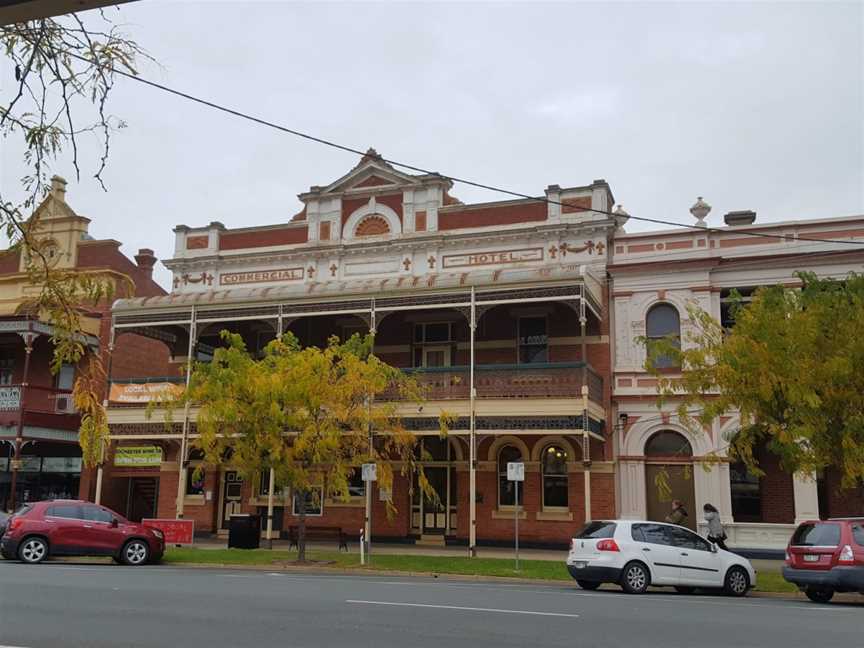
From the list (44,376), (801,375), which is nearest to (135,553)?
(801,375)

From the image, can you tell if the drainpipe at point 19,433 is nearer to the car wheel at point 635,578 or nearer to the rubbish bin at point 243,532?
the rubbish bin at point 243,532

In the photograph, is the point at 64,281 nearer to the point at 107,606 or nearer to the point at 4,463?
the point at 107,606

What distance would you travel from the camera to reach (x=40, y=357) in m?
30.8

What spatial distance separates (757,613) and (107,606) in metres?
8.51

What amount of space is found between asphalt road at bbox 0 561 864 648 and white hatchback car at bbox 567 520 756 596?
444mm

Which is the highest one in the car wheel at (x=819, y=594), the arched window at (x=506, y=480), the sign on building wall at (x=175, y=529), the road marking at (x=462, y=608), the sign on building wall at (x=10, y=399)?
the sign on building wall at (x=10, y=399)

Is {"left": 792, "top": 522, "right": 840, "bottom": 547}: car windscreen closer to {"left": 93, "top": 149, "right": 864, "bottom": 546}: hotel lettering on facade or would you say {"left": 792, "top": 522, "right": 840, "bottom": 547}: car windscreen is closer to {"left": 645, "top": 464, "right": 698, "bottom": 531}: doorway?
{"left": 93, "top": 149, "right": 864, "bottom": 546}: hotel lettering on facade

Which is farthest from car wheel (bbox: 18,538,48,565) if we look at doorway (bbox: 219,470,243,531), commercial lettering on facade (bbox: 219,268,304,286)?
commercial lettering on facade (bbox: 219,268,304,286)

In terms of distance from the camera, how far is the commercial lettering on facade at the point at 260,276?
27578 mm

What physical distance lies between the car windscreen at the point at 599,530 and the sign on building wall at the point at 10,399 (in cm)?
2007

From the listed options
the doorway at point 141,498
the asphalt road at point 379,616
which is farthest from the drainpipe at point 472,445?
the doorway at point 141,498

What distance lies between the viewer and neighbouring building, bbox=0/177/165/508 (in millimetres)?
27469

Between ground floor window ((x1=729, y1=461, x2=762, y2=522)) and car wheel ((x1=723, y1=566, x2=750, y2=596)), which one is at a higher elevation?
ground floor window ((x1=729, y1=461, x2=762, y2=522))

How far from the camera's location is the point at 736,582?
14.9m
